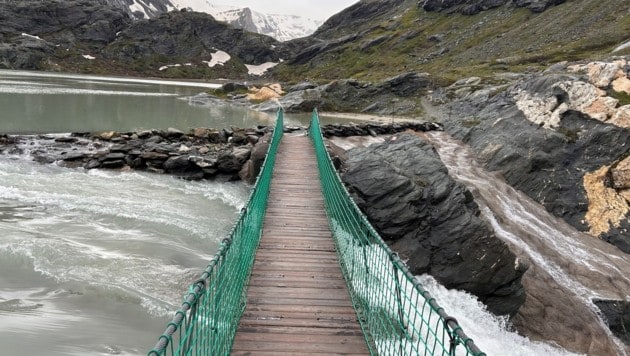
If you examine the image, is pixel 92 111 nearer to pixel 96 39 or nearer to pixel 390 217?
pixel 390 217

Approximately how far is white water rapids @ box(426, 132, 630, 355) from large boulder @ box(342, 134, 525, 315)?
3.60ft

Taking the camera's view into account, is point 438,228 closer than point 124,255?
No

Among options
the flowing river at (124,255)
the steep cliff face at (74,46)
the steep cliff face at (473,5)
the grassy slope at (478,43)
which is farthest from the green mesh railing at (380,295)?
the steep cliff face at (74,46)

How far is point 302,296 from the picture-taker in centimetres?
732

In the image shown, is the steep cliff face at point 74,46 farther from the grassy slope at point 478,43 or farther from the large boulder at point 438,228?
the large boulder at point 438,228

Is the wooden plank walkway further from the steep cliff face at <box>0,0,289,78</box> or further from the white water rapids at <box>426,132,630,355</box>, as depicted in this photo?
the steep cliff face at <box>0,0,289,78</box>

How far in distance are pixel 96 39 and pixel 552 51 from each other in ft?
612

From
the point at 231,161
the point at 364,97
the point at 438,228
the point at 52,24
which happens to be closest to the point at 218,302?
the point at 438,228

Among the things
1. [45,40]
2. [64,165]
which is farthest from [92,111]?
[45,40]

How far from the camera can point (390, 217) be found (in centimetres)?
1262

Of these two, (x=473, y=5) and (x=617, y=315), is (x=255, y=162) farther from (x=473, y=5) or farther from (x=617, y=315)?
(x=473, y=5)

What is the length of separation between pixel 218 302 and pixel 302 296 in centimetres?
218

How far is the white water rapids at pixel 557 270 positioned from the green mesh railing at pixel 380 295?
353 cm

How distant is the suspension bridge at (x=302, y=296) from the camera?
5055 mm
